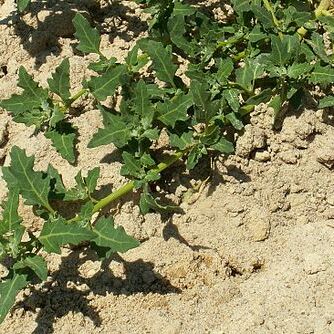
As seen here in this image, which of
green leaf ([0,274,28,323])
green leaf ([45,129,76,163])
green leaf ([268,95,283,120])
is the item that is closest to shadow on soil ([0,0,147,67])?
green leaf ([45,129,76,163])

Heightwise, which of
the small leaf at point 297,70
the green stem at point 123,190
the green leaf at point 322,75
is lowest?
the green stem at point 123,190

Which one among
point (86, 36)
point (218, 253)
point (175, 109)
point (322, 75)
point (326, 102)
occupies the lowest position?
point (218, 253)

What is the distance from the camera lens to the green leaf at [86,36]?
9.90ft

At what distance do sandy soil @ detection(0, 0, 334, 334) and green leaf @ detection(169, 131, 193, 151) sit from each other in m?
0.17

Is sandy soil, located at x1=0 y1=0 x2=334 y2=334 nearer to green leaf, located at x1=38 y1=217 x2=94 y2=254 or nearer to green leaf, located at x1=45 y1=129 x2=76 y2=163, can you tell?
green leaf, located at x1=45 y1=129 x2=76 y2=163

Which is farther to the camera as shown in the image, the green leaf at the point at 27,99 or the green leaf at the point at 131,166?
the green leaf at the point at 27,99

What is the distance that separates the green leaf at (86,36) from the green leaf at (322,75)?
3.14ft

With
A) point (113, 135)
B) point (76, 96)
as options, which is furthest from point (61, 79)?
point (113, 135)

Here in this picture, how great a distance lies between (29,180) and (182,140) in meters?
0.64

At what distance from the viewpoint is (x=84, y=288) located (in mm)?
2711

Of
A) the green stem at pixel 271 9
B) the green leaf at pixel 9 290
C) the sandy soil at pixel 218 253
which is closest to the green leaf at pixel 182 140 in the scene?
the sandy soil at pixel 218 253

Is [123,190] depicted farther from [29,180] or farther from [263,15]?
[263,15]

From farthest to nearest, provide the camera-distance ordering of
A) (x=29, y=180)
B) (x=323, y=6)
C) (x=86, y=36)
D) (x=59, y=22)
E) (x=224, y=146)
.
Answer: (x=59, y=22)
(x=323, y=6)
(x=86, y=36)
(x=224, y=146)
(x=29, y=180)

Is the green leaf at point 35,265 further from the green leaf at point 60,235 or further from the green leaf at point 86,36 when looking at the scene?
the green leaf at point 86,36
